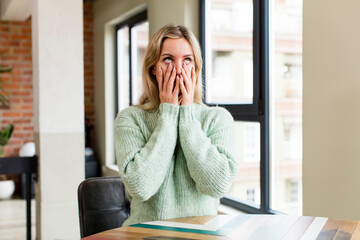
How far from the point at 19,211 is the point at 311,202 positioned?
366 cm

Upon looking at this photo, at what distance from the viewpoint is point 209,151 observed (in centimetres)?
156

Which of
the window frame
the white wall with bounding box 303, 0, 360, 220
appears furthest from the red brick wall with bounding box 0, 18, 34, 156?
the white wall with bounding box 303, 0, 360, 220

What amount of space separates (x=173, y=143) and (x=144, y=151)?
0.35ft

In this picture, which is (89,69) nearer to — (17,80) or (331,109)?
(17,80)

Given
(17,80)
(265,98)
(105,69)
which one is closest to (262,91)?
(265,98)

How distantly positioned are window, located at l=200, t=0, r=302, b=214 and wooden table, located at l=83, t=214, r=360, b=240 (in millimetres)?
1592

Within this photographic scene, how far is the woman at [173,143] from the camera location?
153 centimetres

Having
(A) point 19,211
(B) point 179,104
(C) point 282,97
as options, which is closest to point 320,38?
(C) point 282,97

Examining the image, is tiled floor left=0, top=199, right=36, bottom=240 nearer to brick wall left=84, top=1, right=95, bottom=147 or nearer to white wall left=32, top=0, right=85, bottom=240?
white wall left=32, top=0, right=85, bottom=240

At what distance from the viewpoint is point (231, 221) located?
1.39 meters

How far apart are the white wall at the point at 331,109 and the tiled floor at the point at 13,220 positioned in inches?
107

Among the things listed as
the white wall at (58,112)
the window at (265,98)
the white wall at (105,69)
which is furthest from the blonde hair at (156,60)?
the white wall at (105,69)

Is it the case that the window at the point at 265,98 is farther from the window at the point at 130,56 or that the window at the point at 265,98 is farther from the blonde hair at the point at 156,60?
the window at the point at 130,56

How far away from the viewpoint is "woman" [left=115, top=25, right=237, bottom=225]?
1532mm
